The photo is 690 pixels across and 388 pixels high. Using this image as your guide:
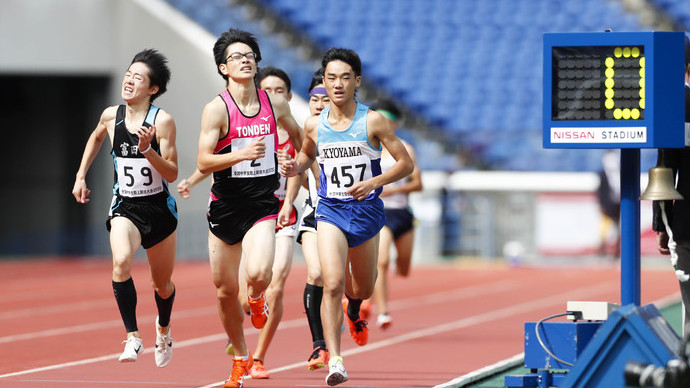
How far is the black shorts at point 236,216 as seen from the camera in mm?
8242

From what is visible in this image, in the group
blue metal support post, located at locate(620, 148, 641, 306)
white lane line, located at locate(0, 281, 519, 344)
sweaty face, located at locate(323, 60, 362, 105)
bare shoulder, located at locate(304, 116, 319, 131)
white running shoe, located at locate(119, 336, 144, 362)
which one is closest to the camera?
blue metal support post, located at locate(620, 148, 641, 306)

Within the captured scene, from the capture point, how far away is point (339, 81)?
817cm

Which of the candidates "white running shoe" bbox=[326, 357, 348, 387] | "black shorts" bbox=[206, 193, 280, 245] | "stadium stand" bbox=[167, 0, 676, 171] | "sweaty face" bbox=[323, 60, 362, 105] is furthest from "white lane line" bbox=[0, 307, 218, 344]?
"stadium stand" bbox=[167, 0, 676, 171]

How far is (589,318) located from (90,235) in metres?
20.8

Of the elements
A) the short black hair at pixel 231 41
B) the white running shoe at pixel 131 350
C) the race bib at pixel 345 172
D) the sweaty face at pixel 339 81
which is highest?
the short black hair at pixel 231 41

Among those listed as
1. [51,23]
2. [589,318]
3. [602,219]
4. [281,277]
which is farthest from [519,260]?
[589,318]

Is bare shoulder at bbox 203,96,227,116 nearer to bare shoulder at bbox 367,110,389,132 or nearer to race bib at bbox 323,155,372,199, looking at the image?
race bib at bbox 323,155,372,199

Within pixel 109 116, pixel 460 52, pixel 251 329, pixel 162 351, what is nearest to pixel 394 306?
pixel 251 329

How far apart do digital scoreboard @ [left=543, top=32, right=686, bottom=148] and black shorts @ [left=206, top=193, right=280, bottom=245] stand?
6.68ft

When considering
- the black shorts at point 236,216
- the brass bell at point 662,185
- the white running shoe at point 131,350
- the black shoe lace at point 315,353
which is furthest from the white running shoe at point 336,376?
the brass bell at point 662,185

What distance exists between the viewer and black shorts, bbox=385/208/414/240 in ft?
41.6

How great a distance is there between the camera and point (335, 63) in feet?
27.0

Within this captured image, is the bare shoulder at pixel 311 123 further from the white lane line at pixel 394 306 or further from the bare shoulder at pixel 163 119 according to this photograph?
the white lane line at pixel 394 306

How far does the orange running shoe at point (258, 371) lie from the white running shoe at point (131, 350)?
3.22 ft
